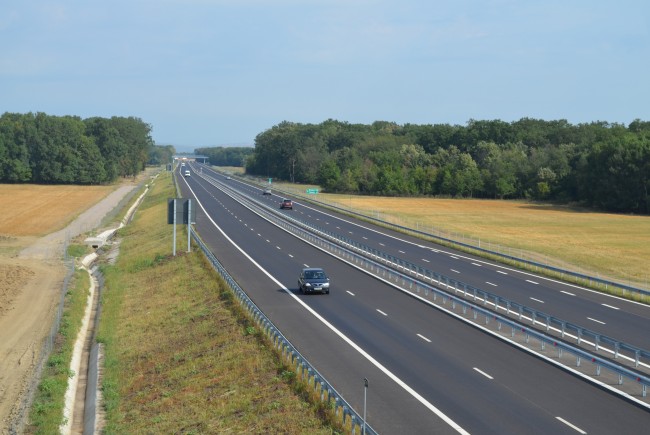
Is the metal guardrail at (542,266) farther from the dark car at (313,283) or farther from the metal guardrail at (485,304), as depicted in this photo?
the dark car at (313,283)

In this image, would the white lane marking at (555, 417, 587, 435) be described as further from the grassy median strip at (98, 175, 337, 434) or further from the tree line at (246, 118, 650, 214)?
the tree line at (246, 118, 650, 214)

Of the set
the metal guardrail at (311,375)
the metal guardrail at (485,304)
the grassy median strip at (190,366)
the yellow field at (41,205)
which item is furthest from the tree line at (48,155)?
the metal guardrail at (311,375)

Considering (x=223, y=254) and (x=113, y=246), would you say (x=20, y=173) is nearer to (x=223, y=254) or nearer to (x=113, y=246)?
(x=113, y=246)

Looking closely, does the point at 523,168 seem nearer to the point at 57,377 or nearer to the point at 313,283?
the point at 313,283

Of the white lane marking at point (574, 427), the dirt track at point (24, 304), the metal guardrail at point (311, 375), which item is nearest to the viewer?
the metal guardrail at point (311, 375)

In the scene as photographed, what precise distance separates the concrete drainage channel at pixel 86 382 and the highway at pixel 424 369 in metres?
7.63

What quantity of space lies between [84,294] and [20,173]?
13736 cm

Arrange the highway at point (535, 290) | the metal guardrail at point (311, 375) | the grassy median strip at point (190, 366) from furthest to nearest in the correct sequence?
the highway at point (535, 290)
the grassy median strip at point (190, 366)
the metal guardrail at point (311, 375)

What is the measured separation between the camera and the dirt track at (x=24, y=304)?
3209 centimetres

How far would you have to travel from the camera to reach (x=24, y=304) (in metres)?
49.6

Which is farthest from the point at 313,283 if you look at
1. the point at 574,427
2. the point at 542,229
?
the point at 542,229

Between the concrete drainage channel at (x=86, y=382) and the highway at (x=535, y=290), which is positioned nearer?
the concrete drainage channel at (x=86, y=382)

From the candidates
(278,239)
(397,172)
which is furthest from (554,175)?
(278,239)

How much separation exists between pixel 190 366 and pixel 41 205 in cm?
10704
